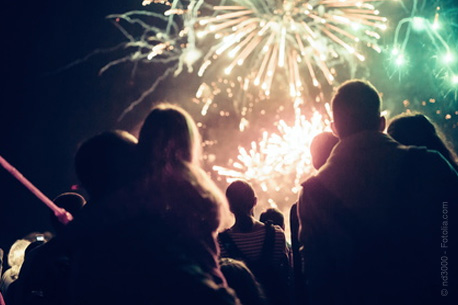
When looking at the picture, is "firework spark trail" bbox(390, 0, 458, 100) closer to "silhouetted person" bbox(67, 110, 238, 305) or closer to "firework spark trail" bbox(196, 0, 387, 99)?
"firework spark trail" bbox(196, 0, 387, 99)

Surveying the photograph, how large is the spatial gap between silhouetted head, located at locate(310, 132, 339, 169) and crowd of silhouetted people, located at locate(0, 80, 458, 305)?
71cm

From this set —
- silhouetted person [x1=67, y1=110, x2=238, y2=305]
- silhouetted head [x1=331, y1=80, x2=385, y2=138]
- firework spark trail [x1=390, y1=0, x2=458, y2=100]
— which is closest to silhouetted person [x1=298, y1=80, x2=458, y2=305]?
silhouetted head [x1=331, y1=80, x2=385, y2=138]

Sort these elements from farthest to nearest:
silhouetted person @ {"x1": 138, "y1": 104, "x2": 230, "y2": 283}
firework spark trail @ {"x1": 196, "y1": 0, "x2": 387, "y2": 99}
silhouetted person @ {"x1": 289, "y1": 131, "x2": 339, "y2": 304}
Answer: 1. firework spark trail @ {"x1": 196, "y1": 0, "x2": 387, "y2": 99}
2. silhouetted person @ {"x1": 289, "y1": 131, "x2": 339, "y2": 304}
3. silhouetted person @ {"x1": 138, "y1": 104, "x2": 230, "y2": 283}

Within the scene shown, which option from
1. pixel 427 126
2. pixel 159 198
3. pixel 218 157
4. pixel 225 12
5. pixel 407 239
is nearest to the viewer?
pixel 159 198

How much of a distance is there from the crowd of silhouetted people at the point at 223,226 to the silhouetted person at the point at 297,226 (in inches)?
0.6

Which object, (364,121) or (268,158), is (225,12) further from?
(364,121)

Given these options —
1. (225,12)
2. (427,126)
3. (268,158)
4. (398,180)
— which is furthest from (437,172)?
(268,158)

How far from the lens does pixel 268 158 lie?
45.5ft

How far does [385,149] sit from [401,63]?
74.4ft

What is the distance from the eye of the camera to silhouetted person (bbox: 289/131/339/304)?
2.96 metres

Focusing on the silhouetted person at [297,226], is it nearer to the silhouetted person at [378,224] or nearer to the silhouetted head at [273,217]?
the silhouetted person at [378,224]

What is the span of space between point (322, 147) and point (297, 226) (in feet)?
2.47

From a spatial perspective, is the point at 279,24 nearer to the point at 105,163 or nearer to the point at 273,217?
Answer: the point at 273,217

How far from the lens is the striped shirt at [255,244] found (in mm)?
3291
